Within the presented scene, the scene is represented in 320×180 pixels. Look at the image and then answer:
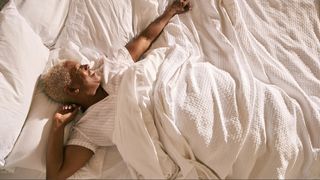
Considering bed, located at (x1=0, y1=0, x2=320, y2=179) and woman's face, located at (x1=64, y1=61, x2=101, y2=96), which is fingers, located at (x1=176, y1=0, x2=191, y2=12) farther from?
woman's face, located at (x1=64, y1=61, x2=101, y2=96)

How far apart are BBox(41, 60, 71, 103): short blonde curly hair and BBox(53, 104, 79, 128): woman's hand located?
39mm

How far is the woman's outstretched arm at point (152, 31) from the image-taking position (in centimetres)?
161

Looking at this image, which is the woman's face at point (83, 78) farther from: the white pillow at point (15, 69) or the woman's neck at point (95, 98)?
the white pillow at point (15, 69)

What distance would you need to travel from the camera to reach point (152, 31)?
5.45 feet

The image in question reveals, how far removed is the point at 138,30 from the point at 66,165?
2.28 ft

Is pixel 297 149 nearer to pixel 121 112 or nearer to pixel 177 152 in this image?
pixel 177 152

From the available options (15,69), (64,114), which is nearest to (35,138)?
(64,114)

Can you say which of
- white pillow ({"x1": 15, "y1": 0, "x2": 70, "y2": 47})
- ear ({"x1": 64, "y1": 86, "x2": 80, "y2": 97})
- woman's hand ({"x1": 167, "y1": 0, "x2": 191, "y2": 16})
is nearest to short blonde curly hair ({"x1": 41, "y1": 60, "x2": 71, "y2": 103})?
ear ({"x1": 64, "y1": 86, "x2": 80, "y2": 97})

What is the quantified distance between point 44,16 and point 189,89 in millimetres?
729

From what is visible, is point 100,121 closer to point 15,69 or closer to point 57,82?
point 57,82

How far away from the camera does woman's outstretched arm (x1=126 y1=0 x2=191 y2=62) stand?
161 cm

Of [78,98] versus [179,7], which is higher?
[179,7]

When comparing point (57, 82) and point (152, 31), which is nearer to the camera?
point (57, 82)

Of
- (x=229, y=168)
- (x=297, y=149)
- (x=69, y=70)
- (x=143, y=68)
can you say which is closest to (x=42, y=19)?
(x=69, y=70)
